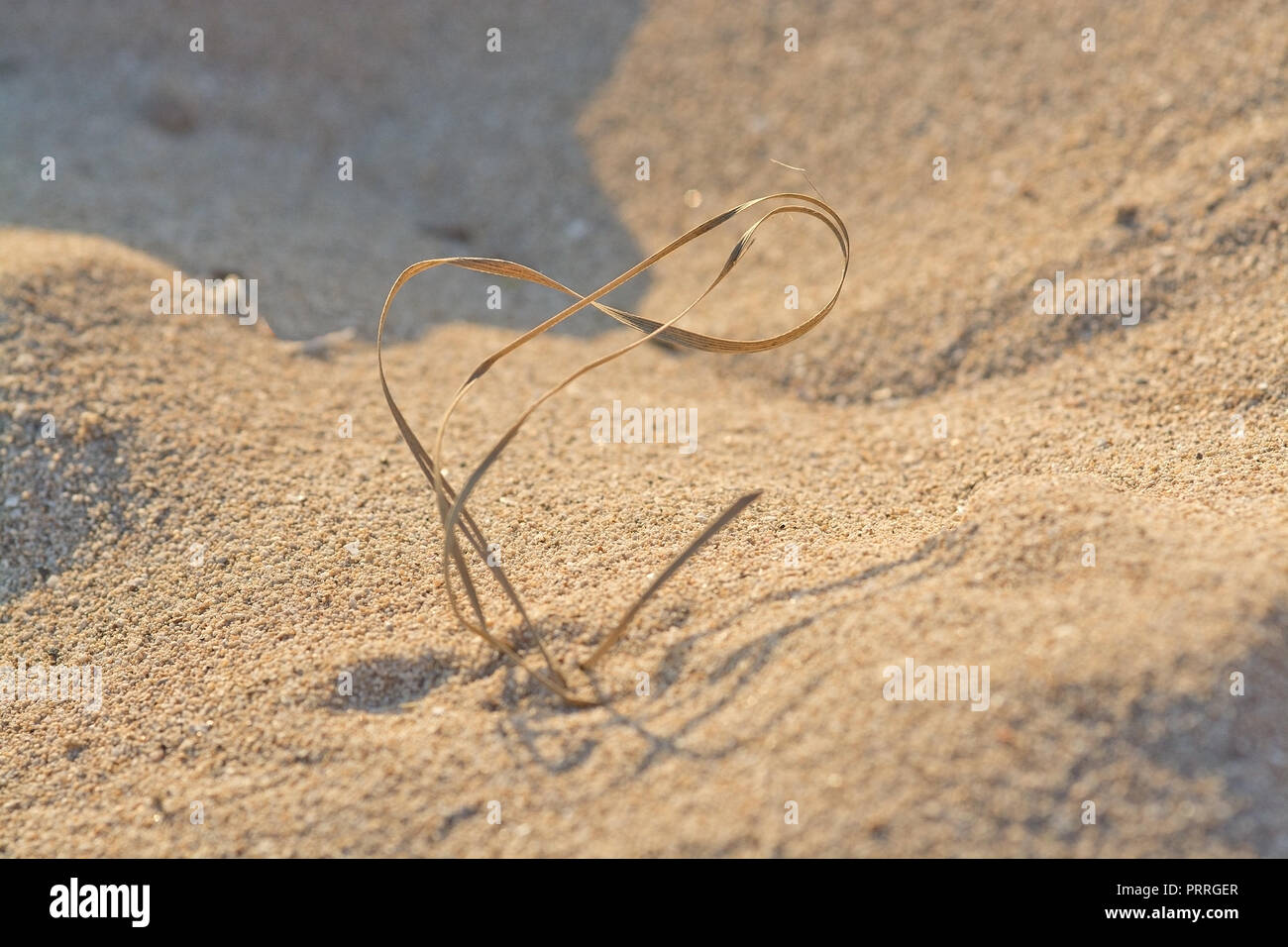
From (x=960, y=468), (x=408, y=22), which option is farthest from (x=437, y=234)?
(x=960, y=468)

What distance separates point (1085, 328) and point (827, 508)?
135cm

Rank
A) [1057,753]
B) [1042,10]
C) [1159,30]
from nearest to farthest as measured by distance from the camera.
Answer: [1057,753], [1159,30], [1042,10]

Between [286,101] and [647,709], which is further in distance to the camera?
[286,101]

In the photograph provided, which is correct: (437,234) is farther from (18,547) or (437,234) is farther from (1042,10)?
(1042,10)

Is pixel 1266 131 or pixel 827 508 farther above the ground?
pixel 1266 131

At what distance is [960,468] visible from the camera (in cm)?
296

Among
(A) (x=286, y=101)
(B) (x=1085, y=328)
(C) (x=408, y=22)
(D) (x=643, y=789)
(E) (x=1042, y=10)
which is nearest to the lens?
(D) (x=643, y=789)

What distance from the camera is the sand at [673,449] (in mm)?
1883

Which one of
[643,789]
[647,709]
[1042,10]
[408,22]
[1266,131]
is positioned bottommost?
[643,789]

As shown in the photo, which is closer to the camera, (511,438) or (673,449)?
(511,438)

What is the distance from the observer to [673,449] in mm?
3277

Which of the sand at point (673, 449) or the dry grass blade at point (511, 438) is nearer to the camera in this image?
the sand at point (673, 449)

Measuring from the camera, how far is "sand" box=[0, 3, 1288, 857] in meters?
1.88

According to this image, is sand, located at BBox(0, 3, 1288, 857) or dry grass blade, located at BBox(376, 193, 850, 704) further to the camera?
dry grass blade, located at BBox(376, 193, 850, 704)
